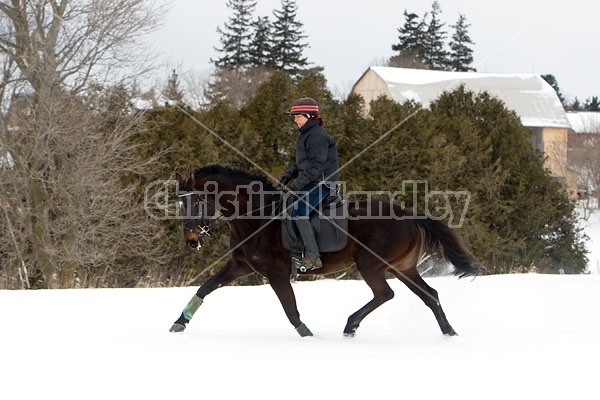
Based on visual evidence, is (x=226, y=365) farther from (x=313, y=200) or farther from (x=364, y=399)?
(x=313, y=200)

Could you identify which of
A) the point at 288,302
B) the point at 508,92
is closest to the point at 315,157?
the point at 288,302

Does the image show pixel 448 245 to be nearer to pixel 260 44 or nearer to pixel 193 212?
pixel 193 212

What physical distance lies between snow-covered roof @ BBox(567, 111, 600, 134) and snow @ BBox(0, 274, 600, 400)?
56.1 m

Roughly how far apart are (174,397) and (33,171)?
15.3 metres

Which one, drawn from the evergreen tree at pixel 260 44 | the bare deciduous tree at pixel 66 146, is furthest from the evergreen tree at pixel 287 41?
the bare deciduous tree at pixel 66 146

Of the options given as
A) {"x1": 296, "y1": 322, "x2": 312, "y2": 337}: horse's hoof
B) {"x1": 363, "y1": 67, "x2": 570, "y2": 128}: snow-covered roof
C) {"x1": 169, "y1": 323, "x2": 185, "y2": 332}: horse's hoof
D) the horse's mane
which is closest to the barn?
{"x1": 363, "y1": 67, "x2": 570, "y2": 128}: snow-covered roof

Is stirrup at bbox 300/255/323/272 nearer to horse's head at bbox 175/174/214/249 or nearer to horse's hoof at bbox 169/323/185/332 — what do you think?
horse's head at bbox 175/174/214/249

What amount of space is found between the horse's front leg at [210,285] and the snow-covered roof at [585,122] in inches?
2298

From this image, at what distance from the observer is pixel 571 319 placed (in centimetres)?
927

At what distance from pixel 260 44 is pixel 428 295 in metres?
49.4

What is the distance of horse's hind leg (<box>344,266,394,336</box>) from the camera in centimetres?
815

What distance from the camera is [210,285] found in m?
8.27

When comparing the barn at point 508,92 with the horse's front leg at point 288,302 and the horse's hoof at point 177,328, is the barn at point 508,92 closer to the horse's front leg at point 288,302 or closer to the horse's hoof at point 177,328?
the horse's front leg at point 288,302

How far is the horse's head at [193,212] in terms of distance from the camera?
7914 mm
